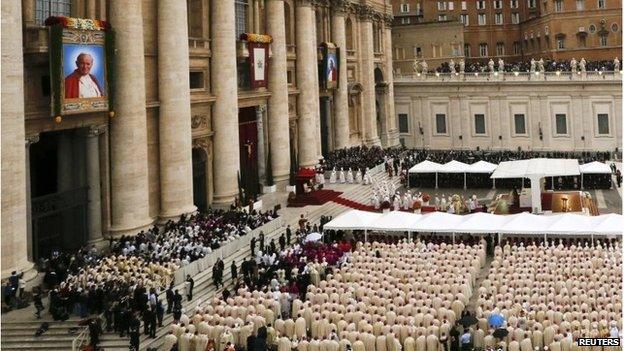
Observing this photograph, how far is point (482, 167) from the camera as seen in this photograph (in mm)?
54562

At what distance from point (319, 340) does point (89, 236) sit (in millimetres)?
15768

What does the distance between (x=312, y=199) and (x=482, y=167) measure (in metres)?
15.6

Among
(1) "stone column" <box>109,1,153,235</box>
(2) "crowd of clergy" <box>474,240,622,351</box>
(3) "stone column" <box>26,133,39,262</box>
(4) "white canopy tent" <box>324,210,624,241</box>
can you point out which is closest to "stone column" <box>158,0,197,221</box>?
(1) "stone column" <box>109,1,153,235</box>

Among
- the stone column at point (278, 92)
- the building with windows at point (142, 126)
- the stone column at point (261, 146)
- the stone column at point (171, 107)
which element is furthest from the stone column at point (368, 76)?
the stone column at point (171, 107)

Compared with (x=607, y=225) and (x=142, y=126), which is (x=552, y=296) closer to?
(x=607, y=225)

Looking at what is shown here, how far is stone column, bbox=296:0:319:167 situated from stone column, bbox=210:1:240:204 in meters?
12.4

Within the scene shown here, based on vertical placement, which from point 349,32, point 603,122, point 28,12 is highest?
point 349,32

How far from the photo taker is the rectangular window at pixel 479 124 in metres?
75.6

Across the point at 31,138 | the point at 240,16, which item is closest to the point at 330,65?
the point at 240,16

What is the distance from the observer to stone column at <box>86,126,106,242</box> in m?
33.3

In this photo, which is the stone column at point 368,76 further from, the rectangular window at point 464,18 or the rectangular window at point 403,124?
the rectangular window at point 464,18

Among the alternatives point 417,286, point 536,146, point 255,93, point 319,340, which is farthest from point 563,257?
point 536,146

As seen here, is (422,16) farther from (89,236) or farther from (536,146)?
(89,236)

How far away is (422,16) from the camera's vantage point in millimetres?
98438
